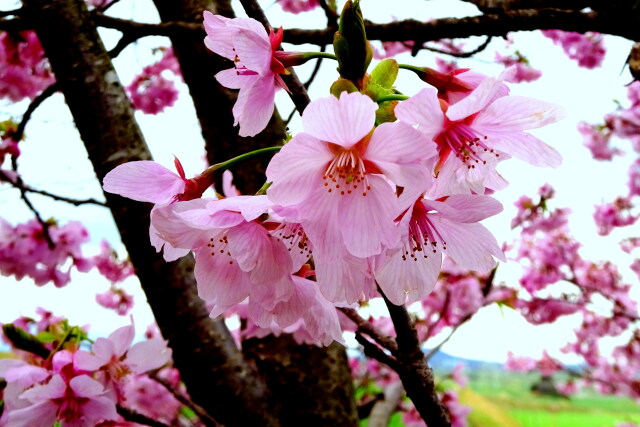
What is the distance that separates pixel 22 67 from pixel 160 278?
1.86 m

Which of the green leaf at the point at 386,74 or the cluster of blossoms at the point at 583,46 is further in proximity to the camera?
the cluster of blossoms at the point at 583,46

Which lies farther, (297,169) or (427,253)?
(427,253)

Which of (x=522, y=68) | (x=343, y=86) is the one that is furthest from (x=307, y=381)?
(x=522, y=68)

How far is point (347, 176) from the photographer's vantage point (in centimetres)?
48

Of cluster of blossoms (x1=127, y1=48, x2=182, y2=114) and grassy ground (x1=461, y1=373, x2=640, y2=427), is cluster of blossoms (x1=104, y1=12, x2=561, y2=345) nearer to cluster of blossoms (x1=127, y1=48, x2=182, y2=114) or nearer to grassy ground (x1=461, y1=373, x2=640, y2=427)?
cluster of blossoms (x1=127, y1=48, x2=182, y2=114)

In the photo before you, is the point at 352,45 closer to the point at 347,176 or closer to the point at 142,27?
the point at 347,176

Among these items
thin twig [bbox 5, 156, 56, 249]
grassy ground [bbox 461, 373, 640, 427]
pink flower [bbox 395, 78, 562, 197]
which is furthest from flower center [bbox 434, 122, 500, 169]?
grassy ground [bbox 461, 373, 640, 427]

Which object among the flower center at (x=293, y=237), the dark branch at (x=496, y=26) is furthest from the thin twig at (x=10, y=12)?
the flower center at (x=293, y=237)

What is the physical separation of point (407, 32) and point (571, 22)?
45 cm

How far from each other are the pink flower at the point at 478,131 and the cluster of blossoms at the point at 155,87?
3.09 m

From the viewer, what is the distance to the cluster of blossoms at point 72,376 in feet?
2.64

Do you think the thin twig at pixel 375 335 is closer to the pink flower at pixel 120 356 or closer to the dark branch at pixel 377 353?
the dark branch at pixel 377 353

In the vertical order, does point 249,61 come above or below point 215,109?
below

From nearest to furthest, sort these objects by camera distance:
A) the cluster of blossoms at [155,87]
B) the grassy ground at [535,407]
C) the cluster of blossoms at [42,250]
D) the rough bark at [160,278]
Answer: the rough bark at [160,278] < the cluster of blossoms at [42,250] < the cluster of blossoms at [155,87] < the grassy ground at [535,407]
